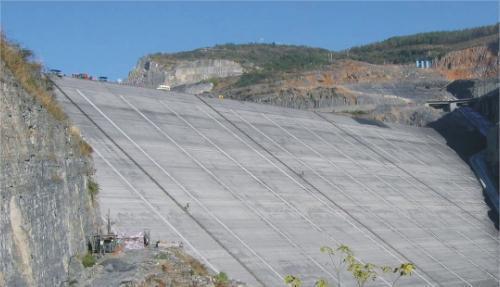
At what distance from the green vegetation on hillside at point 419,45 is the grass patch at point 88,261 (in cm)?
6670

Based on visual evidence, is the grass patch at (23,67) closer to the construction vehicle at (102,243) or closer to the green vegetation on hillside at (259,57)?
the construction vehicle at (102,243)

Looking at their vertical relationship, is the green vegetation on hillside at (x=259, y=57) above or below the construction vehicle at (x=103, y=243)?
above

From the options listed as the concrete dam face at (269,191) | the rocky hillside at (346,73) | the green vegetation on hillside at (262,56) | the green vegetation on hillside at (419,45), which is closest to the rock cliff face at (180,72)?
the rocky hillside at (346,73)

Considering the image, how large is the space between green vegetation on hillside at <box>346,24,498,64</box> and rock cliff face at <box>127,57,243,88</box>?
1445 cm

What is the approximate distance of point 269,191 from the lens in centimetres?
2878

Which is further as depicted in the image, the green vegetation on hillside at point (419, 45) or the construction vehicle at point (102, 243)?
the green vegetation on hillside at point (419, 45)

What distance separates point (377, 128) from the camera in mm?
44812

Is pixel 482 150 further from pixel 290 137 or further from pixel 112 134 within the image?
pixel 112 134

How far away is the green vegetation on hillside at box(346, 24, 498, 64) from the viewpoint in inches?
3499

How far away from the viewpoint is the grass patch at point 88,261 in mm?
16016

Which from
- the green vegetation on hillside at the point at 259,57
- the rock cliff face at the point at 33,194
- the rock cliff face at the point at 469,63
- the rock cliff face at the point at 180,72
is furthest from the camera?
the rock cliff face at the point at 180,72

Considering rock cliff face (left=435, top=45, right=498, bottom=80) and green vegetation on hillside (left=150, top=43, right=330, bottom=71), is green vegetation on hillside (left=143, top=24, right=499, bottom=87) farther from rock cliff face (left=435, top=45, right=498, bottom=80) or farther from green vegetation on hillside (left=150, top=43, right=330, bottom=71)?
rock cliff face (left=435, top=45, right=498, bottom=80)

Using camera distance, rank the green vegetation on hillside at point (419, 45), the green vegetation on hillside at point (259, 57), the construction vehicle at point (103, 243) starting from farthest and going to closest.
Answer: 1. the green vegetation on hillside at point (419, 45)
2. the green vegetation on hillside at point (259, 57)
3. the construction vehicle at point (103, 243)

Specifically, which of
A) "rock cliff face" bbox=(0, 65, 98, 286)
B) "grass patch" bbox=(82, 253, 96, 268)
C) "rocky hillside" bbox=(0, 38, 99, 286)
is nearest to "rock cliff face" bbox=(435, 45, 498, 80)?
"grass patch" bbox=(82, 253, 96, 268)
